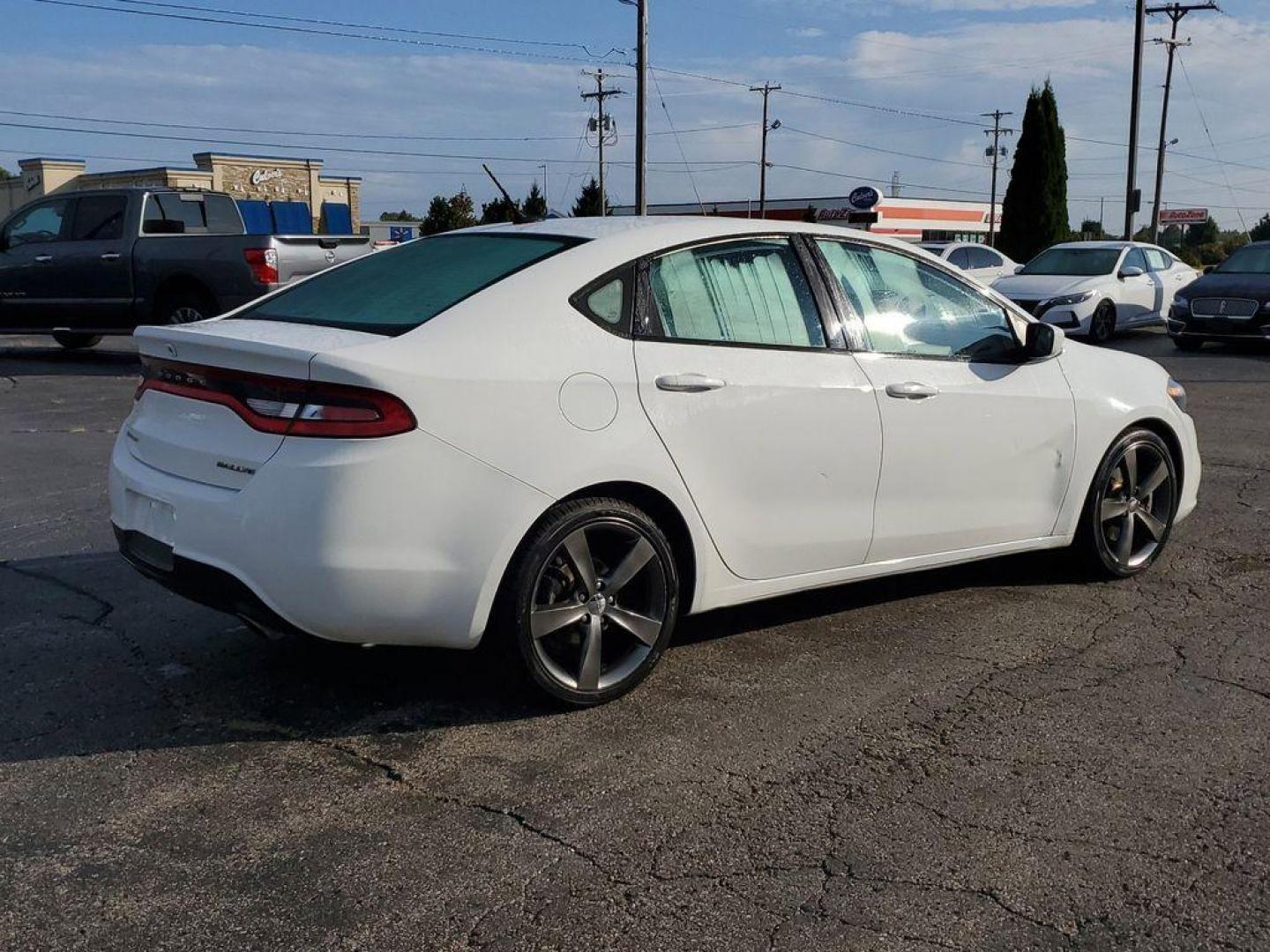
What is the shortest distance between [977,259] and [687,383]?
1945cm

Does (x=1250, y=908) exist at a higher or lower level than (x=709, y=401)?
lower

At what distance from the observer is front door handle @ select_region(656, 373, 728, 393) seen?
4.06m

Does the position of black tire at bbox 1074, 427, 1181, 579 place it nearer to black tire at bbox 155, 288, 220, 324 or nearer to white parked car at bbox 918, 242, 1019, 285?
black tire at bbox 155, 288, 220, 324

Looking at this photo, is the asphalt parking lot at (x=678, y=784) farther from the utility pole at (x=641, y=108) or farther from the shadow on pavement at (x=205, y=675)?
the utility pole at (x=641, y=108)

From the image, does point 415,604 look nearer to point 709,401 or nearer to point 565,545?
point 565,545

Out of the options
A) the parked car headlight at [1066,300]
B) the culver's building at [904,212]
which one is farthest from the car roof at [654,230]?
Answer: the culver's building at [904,212]

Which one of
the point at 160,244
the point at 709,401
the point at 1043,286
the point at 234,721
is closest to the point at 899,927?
the point at 709,401

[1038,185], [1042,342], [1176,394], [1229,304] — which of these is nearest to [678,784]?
[1042,342]

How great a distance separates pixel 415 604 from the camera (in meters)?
3.63

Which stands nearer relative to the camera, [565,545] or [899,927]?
[899,927]

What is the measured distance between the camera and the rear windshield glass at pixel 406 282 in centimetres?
402

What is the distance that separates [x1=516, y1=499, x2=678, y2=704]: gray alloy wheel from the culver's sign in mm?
56861

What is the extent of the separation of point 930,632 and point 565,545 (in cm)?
177

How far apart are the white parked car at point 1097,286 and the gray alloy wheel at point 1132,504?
12.6 meters
